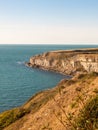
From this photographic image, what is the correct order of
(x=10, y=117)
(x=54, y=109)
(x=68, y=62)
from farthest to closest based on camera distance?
(x=68, y=62) → (x=10, y=117) → (x=54, y=109)

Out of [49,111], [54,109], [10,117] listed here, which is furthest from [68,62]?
[54,109]

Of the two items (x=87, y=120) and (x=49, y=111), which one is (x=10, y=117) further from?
(x=87, y=120)

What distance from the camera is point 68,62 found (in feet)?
352

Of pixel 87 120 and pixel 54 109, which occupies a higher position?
pixel 87 120

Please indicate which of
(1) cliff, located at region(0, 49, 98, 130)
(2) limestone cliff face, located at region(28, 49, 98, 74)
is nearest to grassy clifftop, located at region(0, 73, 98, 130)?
(1) cliff, located at region(0, 49, 98, 130)

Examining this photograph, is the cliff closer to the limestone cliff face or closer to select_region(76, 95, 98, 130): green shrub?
select_region(76, 95, 98, 130): green shrub

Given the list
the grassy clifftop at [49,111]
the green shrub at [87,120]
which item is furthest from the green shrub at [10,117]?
the green shrub at [87,120]

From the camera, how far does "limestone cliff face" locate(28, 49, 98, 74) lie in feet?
316

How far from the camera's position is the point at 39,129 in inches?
594

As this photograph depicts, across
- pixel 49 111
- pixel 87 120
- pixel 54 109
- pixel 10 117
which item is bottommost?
pixel 10 117

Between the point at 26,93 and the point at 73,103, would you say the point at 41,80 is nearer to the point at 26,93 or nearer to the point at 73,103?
the point at 26,93

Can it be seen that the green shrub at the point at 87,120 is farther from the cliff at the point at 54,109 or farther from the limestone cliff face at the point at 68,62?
the limestone cliff face at the point at 68,62

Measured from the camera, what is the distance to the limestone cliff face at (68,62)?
9638 centimetres

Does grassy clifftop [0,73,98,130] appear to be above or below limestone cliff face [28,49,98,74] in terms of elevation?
above
